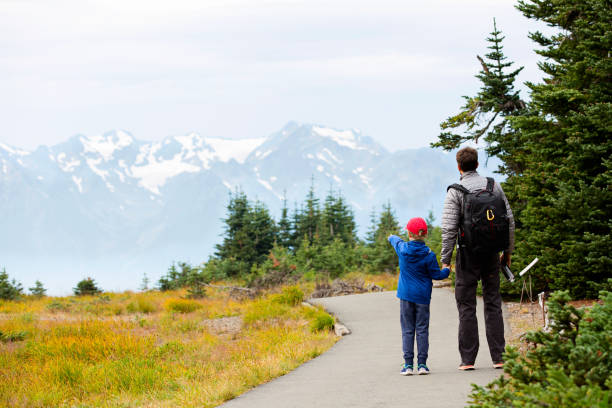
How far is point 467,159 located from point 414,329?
6.47ft

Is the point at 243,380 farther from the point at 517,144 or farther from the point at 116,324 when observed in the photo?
the point at 517,144

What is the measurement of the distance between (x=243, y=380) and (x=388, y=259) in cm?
2285

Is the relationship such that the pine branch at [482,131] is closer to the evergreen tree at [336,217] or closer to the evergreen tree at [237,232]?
the evergreen tree at [237,232]

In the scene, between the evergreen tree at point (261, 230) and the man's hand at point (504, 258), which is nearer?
the man's hand at point (504, 258)

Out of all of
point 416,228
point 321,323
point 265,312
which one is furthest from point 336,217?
point 416,228

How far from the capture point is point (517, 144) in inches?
642

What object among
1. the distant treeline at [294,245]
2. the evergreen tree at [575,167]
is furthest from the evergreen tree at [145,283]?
the evergreen tree at [575,167]

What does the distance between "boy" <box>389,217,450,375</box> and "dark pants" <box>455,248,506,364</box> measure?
30cm

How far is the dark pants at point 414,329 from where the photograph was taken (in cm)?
751

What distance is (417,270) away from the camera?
755 centimetres

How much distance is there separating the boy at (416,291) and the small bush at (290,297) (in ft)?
28.6

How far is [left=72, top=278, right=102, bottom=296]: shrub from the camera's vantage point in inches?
1099

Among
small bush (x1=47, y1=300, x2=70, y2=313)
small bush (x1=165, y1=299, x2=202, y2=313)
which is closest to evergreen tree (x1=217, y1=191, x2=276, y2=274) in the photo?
small bush (x1=47, y1=300, x2=70, y2=313)

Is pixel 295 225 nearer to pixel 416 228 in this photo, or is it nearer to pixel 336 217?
pixel 336 217
